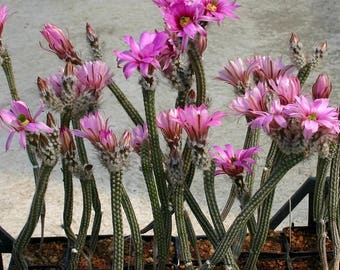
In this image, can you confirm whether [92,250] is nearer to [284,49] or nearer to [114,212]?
[114,212]

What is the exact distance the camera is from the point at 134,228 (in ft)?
3.92

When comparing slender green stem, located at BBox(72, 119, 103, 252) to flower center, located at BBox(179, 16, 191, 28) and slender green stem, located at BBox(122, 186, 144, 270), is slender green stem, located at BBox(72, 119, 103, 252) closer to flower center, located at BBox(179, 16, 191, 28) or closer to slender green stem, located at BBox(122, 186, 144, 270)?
slender green stem, located at BBox(122, 186, 144, 270)

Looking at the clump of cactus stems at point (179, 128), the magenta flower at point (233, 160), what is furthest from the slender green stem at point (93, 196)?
the magenta flower at point (233, 160)

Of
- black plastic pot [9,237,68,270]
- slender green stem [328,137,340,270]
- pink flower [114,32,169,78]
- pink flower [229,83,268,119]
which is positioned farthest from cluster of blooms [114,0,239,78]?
black plastic pot [9,237,68,270]

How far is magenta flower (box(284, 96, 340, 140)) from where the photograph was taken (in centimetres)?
89

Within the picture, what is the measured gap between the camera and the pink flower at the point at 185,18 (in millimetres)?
959

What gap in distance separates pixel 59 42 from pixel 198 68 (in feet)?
0.69

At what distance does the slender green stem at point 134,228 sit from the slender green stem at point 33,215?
0.42 feet

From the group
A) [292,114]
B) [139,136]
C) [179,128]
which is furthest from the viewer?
[139,136]

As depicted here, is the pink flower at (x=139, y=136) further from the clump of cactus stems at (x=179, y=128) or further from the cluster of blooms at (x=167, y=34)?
the cluster of blooms at (x=167, y=34)

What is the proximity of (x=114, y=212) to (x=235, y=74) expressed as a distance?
286 mm

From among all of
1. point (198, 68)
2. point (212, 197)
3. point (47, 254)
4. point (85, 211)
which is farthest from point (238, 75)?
point (47, 254)

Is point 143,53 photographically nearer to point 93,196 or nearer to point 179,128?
point 179,128

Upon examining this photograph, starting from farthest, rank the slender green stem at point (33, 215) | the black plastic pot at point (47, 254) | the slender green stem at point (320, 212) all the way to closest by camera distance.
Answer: the black plastic pot at point (47, 254)
the slender green stem at point (320, 212)
the slender green stem at point (33, 215)
